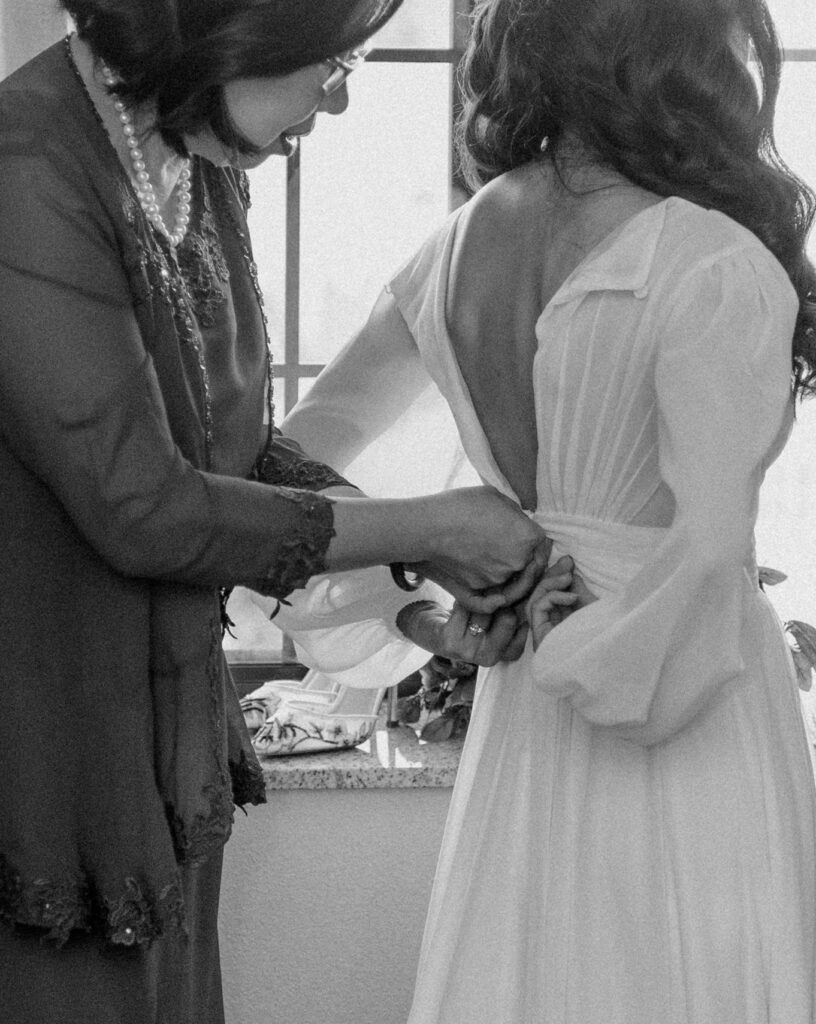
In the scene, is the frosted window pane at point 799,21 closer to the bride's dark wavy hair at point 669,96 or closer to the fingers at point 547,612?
the bride's dark wavy hair at point 669,96

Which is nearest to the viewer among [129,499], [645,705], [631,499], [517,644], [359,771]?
[129,499]

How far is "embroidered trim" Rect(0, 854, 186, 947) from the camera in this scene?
114cm

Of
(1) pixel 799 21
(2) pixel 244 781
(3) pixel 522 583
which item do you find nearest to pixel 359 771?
(2) pixel 244 781

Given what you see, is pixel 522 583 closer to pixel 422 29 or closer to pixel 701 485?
pixel 701 485

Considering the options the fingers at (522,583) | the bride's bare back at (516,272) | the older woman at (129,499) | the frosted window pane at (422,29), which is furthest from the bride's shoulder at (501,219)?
the frosted window pane at (422,29)

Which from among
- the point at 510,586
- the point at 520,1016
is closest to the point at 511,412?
the point at 510,586

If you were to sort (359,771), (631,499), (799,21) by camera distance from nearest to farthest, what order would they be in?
1. (631,499)
2. (359,771)
3. (799,21)

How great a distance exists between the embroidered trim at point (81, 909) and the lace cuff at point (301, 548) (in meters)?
0.28

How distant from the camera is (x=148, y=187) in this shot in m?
1.22

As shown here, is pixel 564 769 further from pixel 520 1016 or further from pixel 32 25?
pixel 32 25

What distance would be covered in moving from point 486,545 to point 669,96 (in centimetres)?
44

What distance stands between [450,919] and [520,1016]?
0.11 metres

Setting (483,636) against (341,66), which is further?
(483,636)

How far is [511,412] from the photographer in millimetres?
1388
